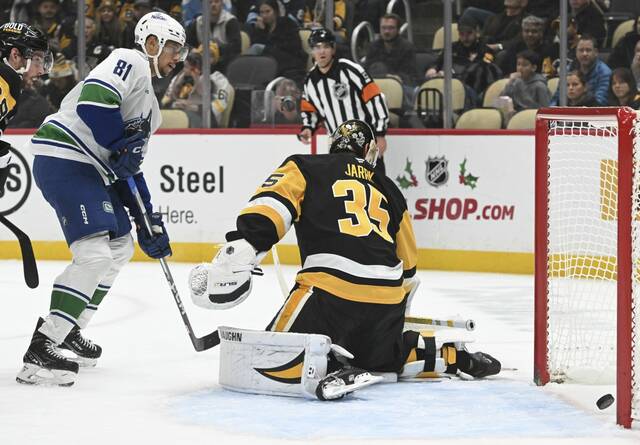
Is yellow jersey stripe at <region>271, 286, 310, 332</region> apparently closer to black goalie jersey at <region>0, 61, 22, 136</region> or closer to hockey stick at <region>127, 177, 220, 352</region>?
hockey stick at <region>127, 177, 220, 352</region>

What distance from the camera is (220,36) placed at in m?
8.52

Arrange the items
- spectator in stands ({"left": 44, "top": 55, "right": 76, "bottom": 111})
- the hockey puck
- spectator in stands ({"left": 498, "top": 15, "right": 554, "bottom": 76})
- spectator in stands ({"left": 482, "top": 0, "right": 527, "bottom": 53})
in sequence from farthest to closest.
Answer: spectator in stands ({"left": 44, "top": 55, "right": 76, "bottom": 111}) → spectator in stands ({"left": 482, "top": 0, "right": 527, "bottom": 53}) → spectator in stands ({"left": 498, "top": 15, "right": 554, "bottom": 76}) → the hockey puck

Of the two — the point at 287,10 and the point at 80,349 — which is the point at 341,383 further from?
the point at 287,10

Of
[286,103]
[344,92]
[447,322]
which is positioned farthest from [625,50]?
[447,322]

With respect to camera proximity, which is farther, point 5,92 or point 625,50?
point 625,50

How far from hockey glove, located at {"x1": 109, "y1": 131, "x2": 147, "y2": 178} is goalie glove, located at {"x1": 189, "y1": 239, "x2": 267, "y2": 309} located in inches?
25.0

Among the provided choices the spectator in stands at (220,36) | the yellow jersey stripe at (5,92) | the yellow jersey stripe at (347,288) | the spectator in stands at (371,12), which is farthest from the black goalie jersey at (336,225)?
the spectator in stands at (220,36)

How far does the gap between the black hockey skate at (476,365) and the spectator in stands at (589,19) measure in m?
4.17

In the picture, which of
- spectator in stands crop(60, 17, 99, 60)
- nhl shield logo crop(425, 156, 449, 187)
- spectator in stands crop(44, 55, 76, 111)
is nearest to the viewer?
nhl shield logo crop(425, 156, 449, 187)

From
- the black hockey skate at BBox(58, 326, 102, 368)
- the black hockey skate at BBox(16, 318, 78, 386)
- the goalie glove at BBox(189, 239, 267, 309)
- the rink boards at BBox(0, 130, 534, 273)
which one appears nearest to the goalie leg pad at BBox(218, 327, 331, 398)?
the goalie glove at BBox(189, 239, 267, 309)

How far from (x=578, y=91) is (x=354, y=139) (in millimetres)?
4031

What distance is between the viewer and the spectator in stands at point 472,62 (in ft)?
26.8

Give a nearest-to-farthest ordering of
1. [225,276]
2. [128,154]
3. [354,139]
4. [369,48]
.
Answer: [225,276]
[354,139]
[128,154]
[369,48]

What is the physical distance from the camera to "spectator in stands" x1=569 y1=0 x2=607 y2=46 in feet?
26.0
